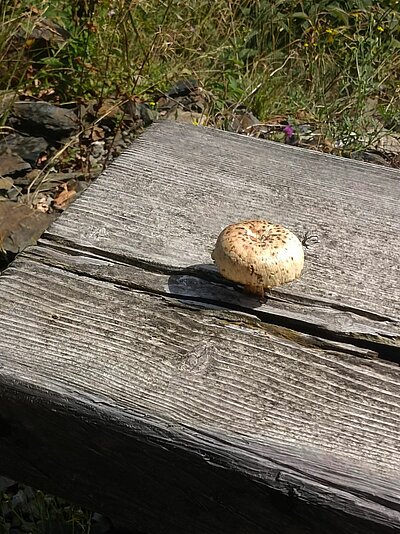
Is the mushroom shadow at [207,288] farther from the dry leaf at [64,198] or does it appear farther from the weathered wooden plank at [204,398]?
the dry leaf at [64,198]

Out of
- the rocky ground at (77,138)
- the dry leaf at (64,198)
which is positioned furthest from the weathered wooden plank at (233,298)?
the dry leaf at (64,198)

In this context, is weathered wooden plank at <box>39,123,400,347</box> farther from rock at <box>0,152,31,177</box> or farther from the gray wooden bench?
rock at <box>0,152,31,177</box>

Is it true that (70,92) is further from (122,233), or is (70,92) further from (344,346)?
(344,346)

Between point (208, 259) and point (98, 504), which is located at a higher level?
point (208, 259)

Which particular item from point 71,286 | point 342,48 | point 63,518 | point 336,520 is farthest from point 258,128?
point 336,520

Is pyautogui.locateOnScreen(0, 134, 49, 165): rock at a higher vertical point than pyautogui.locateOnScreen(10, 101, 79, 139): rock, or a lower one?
lower

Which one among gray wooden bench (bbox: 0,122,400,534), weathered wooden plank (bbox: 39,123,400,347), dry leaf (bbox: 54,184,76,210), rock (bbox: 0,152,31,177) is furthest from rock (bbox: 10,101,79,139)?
gray wooden bench (bbox: 0,122,400,534)

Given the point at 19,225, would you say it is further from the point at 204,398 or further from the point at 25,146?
the point at 204,398
